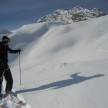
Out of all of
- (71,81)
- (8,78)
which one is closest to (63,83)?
(71,81)

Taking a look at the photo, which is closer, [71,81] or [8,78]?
[8,78]

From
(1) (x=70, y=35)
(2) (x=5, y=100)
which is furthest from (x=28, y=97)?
(1) (x=70, y=35)

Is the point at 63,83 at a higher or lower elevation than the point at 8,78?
lower

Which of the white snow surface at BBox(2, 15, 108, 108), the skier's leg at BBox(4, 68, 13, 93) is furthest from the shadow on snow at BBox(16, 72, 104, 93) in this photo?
the skier's leg at BBox(4, 68, 13, 93)

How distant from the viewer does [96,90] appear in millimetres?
7609

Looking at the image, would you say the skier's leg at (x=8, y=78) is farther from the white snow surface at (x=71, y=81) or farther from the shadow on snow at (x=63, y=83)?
the shadow on snow at (x=63, y=83)

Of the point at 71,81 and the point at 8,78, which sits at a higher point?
the point at 8,78

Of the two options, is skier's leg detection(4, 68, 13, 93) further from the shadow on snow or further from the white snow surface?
the shadow on snow

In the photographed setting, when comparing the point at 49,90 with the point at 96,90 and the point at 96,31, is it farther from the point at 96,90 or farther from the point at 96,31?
the point at 96,31

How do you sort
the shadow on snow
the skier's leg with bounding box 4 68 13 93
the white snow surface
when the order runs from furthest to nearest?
the shadow on snow → the skier's leg with bounding box 4 68 13 93 → the white snow surface

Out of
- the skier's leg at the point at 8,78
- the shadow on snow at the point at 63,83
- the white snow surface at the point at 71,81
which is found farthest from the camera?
the shadow on snow at the point at 63,83

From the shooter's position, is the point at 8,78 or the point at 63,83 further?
the point at 63,83

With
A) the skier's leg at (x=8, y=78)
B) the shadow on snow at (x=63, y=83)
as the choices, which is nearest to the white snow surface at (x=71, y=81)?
the shadow on snow at (x=63, y=83)

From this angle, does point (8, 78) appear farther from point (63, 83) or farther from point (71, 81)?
point (71, 81)
